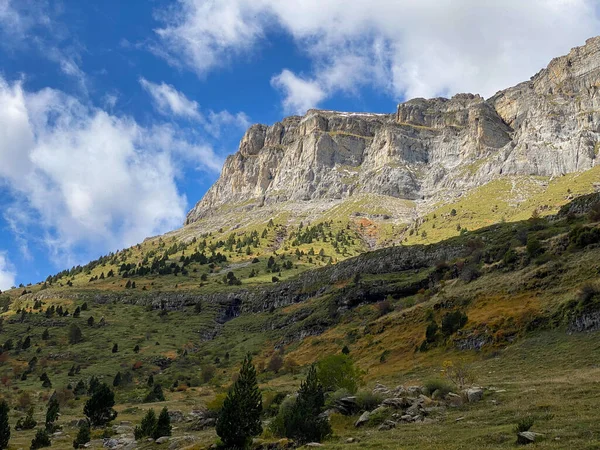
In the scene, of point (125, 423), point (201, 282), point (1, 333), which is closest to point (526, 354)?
point (125, 423)

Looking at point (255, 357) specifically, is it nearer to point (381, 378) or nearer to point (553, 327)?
point (381, 378)

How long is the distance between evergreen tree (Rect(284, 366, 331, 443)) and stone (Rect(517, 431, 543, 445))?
32.7ft

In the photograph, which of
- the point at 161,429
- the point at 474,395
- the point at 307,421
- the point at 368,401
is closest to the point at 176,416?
the point at 161,429

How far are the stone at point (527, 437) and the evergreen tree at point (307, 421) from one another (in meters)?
9.96

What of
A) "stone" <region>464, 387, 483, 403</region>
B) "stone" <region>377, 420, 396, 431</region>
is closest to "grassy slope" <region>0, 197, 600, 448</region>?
"stone" <region>377, 420, 396, 431</region>

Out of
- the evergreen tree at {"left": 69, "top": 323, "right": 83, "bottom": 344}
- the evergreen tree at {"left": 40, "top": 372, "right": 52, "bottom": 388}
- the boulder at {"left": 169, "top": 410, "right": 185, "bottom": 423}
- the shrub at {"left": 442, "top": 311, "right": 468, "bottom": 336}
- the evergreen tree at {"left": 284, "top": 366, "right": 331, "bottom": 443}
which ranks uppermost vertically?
the evergreen tree at {"left": 69, "top": 323, "right": 83, "bottom": 344}

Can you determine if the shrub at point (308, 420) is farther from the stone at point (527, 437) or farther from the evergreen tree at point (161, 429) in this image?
the evergreen tree at point (161, 429)

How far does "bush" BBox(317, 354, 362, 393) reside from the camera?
117ft

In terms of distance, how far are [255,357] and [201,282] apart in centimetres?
7121

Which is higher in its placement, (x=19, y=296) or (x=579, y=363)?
(x=19, y=296)

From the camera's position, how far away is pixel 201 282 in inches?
6211

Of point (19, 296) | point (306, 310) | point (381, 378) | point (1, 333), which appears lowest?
point (381, 378)

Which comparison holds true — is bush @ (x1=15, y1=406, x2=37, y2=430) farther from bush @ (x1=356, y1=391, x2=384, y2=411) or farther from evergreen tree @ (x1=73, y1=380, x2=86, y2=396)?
bush @ (x1=356, y1=391, x2=384, y2=411)

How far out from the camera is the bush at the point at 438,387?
90.6ft
